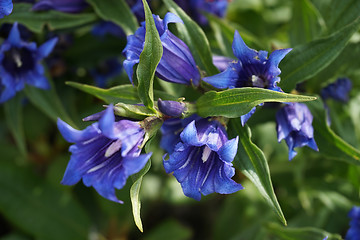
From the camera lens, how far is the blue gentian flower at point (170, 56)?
6.23 ft

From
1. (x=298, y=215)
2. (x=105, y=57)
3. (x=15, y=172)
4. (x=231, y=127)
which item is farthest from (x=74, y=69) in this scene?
(x=298, y=215)

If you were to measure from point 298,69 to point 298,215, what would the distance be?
4.87 ft


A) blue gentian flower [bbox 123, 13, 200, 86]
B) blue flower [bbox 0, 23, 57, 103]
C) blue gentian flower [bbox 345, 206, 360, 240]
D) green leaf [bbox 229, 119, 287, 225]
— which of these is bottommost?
blue gentian flower [bbox 345, 206, 360, 240]

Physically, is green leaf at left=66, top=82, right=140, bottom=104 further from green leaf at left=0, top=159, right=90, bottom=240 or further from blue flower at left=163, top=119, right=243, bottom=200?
green leaf at left=0, top=159, right=90, bottom=240

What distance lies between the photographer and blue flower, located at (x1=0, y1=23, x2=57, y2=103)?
2.39 metres

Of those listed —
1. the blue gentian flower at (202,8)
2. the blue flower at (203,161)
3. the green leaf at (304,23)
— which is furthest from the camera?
the blue gentian flower at (202,8)

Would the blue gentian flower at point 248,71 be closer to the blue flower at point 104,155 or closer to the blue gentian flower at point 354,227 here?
the blue flower at point 104,155

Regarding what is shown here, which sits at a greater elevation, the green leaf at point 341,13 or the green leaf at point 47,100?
the green leaf at point 341,13

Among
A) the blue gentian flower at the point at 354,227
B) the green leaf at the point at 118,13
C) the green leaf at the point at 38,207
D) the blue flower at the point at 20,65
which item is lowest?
the green leaf at the point at 38,207

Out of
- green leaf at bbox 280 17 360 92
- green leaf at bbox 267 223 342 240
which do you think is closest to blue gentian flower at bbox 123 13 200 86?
green leaf at bbox 280 17 360 92

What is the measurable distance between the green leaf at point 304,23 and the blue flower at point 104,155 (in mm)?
1430

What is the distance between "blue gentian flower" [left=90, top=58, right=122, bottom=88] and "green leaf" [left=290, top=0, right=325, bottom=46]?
1443 mm

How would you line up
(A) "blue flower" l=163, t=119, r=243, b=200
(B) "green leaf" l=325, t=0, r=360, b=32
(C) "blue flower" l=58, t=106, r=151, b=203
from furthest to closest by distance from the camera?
(B) "green leaf" l=325, t=0, r=360, b=32 → (A) "blue flower" l=163, t=119, r=243, b=200 → (C) "blue flower" l=58, t=106, r=151, b=203

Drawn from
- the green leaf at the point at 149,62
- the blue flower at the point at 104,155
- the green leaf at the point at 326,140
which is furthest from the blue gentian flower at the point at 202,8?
the blue flower at the point at 104,155
